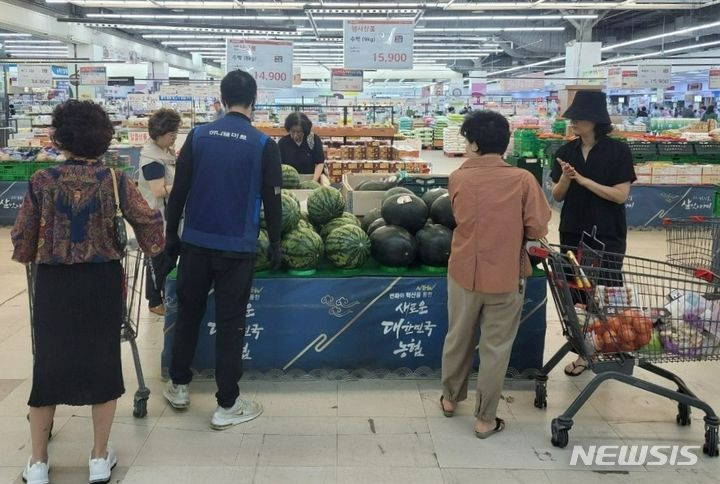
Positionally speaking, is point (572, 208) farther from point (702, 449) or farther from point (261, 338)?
point (261, 338)

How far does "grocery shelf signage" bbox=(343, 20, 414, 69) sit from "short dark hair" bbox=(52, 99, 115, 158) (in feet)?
26.9

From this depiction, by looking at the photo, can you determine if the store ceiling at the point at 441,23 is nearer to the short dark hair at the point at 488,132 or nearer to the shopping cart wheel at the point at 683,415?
the short dark hair at the point at 488,132

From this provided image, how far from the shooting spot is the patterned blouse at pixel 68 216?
2.62 metres

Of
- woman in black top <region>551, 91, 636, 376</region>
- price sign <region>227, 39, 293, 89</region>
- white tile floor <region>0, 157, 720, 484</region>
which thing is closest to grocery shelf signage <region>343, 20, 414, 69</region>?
price sign <region>227, 39, 293, 89</region>

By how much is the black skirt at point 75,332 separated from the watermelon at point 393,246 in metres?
1.63

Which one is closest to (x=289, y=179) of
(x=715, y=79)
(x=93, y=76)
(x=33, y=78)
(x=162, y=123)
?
(x=162, y=123)

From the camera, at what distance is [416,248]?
4043 millimetres

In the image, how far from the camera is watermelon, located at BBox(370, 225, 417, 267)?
394 centimetres

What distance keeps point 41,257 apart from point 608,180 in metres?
2.95

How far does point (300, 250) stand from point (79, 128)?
1528mm

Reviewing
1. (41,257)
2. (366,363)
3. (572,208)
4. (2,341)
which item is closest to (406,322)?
(366,363)

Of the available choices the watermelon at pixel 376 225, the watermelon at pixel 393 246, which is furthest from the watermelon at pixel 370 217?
the watermelon at pixel 393 246

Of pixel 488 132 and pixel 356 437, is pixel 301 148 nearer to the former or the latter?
pixel 488 132

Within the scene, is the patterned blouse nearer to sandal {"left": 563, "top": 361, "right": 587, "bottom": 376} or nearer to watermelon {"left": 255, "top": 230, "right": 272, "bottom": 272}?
watermelon {"left": 255, "top": 230, "right": 272, "bottom": 272}
